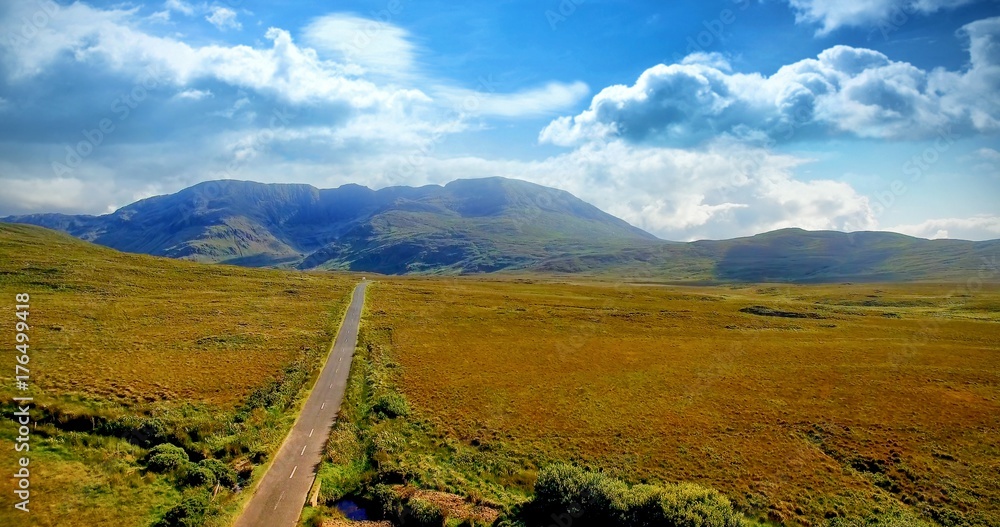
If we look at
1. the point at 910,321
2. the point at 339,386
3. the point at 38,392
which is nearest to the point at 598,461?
the point at 339,386

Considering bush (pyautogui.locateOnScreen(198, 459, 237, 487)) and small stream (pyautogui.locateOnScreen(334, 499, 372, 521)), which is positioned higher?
bush (pyautogui.locateOnScreen(198, 459, 237, 487))

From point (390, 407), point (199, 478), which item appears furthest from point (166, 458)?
point (390, 407)

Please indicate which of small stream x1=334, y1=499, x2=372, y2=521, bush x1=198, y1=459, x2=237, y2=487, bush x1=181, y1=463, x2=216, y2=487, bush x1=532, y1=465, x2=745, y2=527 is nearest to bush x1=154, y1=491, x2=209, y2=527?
bush x1=181, y1=463, x2=216, y2=487

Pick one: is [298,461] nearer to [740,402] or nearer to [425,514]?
[425,514]

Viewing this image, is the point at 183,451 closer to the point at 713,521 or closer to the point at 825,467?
the point at 713,521

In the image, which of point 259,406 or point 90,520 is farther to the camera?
point 259,406

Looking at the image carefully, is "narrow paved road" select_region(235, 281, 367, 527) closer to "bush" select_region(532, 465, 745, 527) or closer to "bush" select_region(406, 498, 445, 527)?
"bush" select_region(406, 498, 445, 527)
